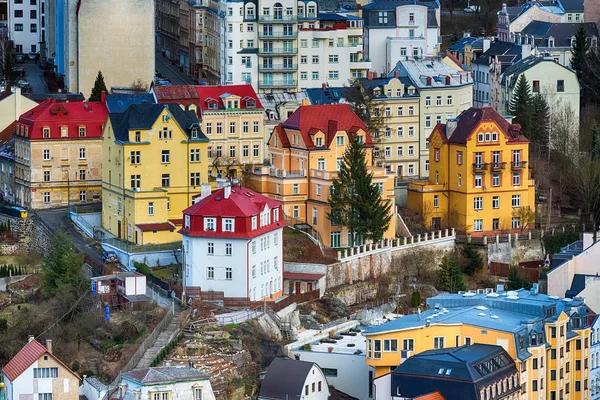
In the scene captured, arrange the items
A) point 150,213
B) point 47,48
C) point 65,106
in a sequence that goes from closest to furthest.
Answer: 1. point 150,213
2. point 65,106
3. point 47,48

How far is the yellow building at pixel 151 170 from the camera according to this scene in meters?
125

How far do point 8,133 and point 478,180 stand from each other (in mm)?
28457

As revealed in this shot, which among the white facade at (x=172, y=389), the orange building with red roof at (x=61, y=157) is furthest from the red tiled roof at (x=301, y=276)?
the white facade at (x=172, y=389)

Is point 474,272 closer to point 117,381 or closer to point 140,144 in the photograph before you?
point 140,144

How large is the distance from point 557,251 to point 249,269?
24898 mm

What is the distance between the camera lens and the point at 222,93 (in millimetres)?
136875

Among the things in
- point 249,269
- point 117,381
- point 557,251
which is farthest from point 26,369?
point 557,251

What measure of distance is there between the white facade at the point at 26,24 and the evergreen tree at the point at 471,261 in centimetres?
5770

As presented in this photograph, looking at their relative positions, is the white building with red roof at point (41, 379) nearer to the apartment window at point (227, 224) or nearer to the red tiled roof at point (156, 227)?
the apartment window at point (227, 224)

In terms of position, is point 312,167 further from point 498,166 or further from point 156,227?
point 498,166

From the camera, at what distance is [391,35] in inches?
6309

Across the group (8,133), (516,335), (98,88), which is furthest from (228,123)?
(516,335)

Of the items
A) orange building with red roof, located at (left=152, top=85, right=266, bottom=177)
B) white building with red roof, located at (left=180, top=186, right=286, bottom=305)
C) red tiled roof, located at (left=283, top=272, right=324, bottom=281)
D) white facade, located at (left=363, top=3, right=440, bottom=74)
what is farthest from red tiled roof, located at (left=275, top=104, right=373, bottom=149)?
white facade, located at (left=363, top=3, right=440, bottom=74)

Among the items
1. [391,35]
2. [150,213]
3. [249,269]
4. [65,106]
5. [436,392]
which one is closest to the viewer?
[436,392]
